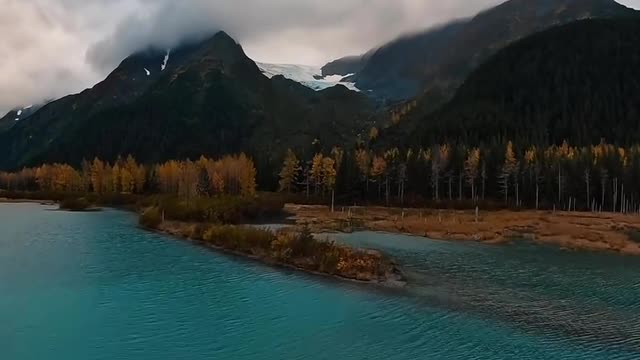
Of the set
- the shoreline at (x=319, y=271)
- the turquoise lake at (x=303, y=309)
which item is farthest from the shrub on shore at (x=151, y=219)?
the turquoise lake at (x=303, y=309)

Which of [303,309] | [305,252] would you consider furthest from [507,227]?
[303,309]

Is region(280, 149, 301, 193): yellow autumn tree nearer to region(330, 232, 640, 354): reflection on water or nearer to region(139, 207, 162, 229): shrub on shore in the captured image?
region(139, 207, 162, 229): shrub on shore

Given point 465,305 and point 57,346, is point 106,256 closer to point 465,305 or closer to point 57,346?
point 57,346

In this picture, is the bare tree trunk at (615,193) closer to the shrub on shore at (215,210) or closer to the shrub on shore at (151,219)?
the shrub on shore at (215,210)

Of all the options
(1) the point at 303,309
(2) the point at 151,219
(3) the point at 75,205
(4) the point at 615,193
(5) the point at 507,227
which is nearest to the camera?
(1) the point at 303,309

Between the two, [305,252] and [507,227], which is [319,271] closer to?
[305,252]

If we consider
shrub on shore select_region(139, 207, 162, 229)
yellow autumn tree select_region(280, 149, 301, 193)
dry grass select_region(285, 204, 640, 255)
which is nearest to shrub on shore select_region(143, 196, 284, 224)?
shrub on shore select_region(139, 207, 162, 229)

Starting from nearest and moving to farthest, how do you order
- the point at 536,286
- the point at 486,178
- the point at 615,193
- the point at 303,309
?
the point at 303,309 < the point at 536,286 < the point at 615,193 < the point at 486,178
